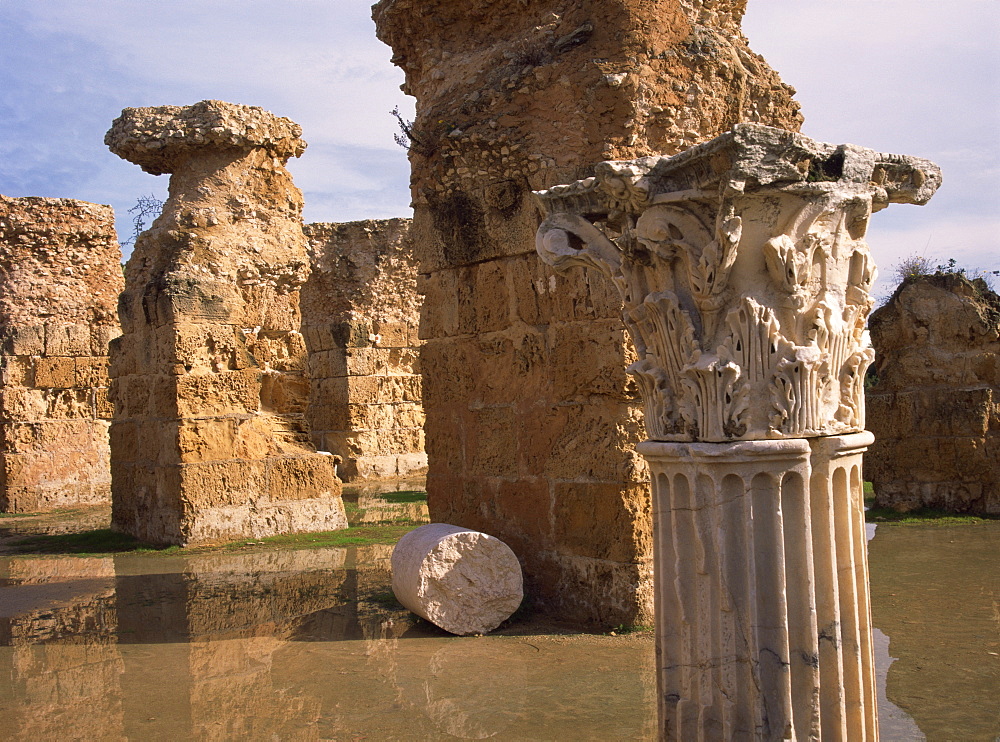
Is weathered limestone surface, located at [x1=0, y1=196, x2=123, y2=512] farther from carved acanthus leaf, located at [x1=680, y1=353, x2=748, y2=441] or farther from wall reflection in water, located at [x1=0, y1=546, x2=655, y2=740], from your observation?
carved acanthus leaf, located at [x1=680, y1=353, x2=748, y2=441]

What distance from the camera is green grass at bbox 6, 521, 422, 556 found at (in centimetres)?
796

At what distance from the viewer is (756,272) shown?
2.79m

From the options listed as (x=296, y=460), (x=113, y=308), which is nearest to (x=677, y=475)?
(x=296, y=460)

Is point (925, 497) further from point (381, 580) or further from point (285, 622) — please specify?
point (285, 622)

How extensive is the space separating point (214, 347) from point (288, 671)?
181 inches

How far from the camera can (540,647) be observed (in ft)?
15.2

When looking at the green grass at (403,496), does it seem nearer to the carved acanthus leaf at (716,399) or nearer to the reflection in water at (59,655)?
the reflection in water at (59,655)

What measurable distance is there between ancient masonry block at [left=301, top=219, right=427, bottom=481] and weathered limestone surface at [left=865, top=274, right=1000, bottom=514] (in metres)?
6.93

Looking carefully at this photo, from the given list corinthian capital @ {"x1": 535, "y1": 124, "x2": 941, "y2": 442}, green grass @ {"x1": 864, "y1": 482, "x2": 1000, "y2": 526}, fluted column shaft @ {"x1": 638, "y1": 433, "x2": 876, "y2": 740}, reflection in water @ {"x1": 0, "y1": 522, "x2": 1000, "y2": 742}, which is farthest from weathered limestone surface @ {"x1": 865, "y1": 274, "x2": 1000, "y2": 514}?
fluted column shaft @ {"x1": 638, "y1": 433, "x2": 876, "y2": 740}

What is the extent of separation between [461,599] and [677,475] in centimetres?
245

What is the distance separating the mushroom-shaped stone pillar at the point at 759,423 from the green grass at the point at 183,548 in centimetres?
528

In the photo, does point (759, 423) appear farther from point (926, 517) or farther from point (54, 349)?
point (54, 349)

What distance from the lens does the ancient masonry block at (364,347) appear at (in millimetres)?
13273

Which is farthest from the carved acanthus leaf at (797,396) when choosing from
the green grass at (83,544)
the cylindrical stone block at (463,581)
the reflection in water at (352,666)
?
the green grass at (83,544)
